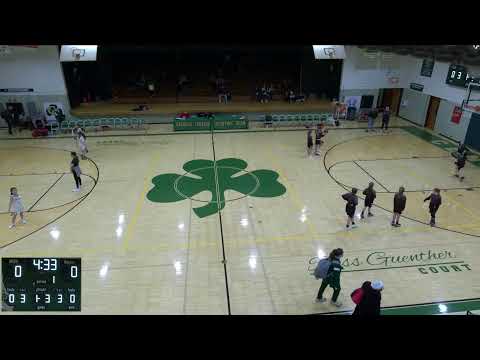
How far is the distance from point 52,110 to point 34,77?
7.55ft

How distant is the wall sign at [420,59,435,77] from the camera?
21984 mm

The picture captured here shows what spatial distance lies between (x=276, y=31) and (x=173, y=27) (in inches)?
21.3

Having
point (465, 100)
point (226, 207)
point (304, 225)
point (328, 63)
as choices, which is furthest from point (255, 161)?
point (328, 63)

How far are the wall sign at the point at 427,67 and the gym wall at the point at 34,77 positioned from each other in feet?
78.5

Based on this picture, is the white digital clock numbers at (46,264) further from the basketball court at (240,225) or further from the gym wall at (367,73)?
the gym wall at (367,73)

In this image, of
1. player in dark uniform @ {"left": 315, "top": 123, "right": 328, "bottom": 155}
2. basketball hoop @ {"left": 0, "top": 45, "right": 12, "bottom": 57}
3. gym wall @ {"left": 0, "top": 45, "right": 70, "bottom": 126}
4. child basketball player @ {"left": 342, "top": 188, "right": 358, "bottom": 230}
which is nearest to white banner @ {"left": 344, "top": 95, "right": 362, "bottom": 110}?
player in dark uniform @ {"left": 315, "top": 123, "right": 328, "bottom": 155}

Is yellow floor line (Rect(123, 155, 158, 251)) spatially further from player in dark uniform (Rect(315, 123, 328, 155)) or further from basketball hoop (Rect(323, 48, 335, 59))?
basketball hoop (Rect(323, 48, 335, 59))

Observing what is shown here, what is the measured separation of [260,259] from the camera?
33.8 feet

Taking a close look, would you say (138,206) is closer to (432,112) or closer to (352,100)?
(352,100)

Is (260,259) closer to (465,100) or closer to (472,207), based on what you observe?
(472,207)

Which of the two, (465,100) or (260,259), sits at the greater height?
(465,100)

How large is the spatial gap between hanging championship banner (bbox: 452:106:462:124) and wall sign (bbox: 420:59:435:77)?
3276 mm

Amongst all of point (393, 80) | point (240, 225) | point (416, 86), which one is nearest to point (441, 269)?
point (240, 225)
